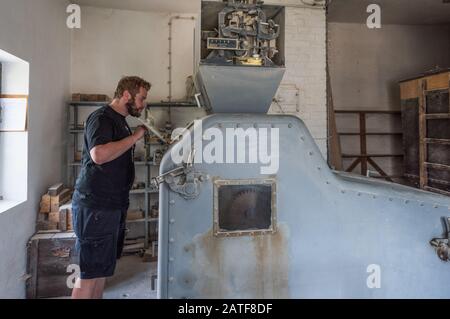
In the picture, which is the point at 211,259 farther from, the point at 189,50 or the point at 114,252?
the point at 189,50

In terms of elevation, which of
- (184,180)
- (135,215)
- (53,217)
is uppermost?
(184,180)

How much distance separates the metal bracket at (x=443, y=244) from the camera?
4.74ft

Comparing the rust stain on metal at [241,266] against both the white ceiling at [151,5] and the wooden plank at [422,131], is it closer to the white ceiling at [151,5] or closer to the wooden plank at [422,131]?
the white ceiling at [151,5]

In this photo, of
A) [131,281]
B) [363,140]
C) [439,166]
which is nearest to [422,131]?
[439,166]

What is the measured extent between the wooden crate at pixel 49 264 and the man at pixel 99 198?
1.05 meters

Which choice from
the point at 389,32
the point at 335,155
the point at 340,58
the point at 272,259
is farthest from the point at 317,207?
the point at 389,32

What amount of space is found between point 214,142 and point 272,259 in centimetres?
57

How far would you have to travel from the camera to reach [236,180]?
133cm

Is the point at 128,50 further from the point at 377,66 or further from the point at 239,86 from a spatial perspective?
the point at 377,66

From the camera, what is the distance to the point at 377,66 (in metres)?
5.18

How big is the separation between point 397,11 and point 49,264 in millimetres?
5475

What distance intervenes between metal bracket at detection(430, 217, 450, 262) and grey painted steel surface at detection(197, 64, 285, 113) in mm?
1017

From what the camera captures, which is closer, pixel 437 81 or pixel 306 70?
pixel 306 70

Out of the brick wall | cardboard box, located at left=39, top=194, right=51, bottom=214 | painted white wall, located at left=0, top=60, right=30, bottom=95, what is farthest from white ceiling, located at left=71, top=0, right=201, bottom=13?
cardboard box, located at left=39, top=194, right=51, bottom=214
